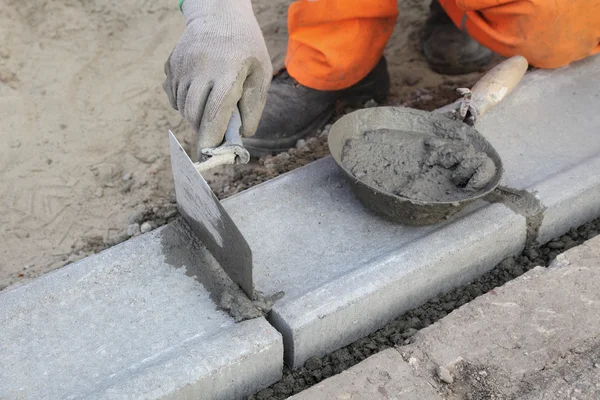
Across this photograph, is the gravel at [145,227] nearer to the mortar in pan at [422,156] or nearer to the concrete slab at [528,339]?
the mortar in pan at [422,156]

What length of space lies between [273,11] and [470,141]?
2.00m

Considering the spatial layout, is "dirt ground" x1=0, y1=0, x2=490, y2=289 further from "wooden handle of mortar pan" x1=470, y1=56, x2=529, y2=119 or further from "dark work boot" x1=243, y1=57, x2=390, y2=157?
"wooden handle of mortar pan" x1=470, y1=56, x2=529, y2=119

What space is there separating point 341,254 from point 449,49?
185 cm

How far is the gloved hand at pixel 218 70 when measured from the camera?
2.15 m

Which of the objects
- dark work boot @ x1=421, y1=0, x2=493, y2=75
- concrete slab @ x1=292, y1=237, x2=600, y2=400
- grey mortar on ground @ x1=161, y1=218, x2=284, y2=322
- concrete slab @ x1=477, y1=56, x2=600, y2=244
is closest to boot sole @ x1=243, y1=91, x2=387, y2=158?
dark work boot @ x1=421, y1=0, x2=493, y2=75

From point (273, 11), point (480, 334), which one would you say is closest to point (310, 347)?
point (480, 334)

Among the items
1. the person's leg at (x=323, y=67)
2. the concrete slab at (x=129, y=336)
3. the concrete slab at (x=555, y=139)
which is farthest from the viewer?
the person's leg at (x=323, y=67)

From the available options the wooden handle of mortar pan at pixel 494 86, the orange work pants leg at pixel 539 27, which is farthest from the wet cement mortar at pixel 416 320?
the orange work pants leg at pixel 539 27

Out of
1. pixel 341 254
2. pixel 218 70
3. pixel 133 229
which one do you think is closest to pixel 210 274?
pixel 341 254

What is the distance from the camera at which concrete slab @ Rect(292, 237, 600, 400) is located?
6.10 ft

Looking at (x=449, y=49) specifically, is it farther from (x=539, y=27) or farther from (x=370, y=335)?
(x=370, y=335)

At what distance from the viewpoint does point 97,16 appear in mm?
3818

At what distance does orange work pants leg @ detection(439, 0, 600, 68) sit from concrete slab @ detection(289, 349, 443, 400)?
4.88ft

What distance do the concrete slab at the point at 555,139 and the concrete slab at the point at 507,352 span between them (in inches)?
11.3
